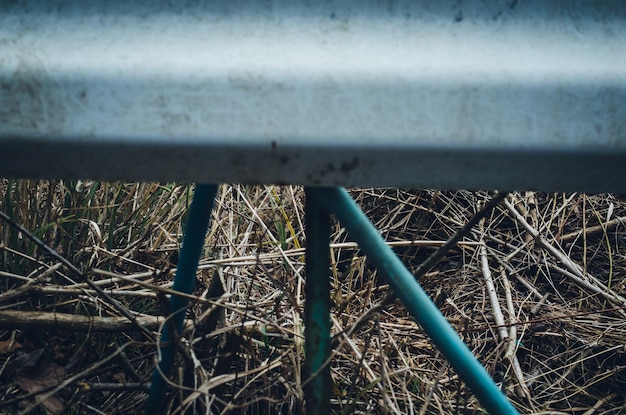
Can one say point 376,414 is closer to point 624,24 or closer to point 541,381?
point 541,381

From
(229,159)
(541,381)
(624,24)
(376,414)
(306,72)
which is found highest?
(624,24)

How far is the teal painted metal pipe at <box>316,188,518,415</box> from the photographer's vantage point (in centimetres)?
92

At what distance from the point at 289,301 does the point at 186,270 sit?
0.85 feet

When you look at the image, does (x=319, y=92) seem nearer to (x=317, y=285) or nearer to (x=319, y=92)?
(x=319, y=92)

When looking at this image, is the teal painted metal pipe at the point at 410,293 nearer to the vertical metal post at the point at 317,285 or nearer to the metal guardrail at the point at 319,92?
the vertical metal post at the point at 317,285

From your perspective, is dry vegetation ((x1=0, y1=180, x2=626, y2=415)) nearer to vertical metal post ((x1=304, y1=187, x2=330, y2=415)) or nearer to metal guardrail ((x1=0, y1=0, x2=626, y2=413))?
vertical metal post ((x1=304, y1=187, x2=330, y2=415))

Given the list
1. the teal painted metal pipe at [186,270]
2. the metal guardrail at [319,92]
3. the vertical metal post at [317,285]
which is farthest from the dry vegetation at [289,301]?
the metal guardrail at [319,92]

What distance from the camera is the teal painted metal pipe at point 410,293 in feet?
3.00

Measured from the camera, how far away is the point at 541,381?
1.73 metres

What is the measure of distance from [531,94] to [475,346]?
1218mm

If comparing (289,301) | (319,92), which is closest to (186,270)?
(289,301)

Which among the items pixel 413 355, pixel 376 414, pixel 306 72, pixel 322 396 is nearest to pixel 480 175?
pixel 306 72

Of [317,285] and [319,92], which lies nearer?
[319,92]

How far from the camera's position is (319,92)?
69cm
